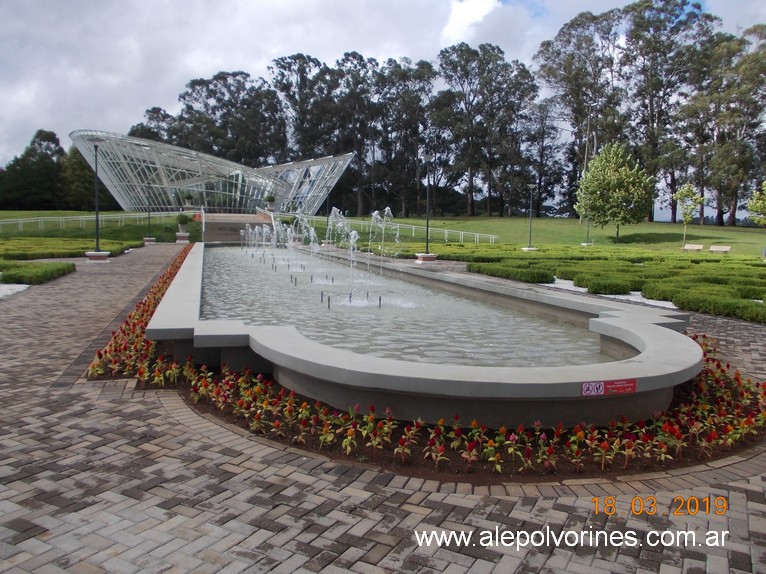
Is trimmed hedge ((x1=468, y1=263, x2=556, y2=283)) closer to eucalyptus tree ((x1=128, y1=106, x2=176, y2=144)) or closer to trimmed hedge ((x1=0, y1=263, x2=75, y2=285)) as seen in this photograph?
trimmed hedge ((x1=0, y1=263, x2=75, y2=285))

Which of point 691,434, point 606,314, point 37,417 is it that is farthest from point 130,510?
point 606,314

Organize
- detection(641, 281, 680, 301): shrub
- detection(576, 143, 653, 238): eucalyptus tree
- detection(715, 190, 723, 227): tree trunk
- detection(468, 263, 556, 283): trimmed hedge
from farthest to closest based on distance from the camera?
detection(715, 190, 723, 227): tree trunk, detection(576, 143, 653, 238): eucalyptus tree, detection(468, 263, 556, 283): trimmed hedge, detection(641, 281, 680, 301): shrub

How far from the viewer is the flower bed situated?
345 cm

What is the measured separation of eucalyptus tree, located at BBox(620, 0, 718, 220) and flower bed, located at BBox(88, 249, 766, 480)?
1873 inches

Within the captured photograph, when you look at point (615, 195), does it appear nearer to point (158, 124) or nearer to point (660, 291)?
point (660, 291)

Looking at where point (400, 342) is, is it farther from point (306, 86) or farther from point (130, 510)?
point (306, 86)

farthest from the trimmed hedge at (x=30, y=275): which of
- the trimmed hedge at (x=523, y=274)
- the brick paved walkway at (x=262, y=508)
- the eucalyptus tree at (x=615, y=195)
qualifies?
the eucalyptus tree at (x=615, y=195)

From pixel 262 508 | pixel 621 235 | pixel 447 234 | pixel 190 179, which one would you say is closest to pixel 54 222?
pixel 190 179

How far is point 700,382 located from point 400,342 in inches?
122

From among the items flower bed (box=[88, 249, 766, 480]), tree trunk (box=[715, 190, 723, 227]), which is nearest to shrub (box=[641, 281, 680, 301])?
flower bed (box=[88, 249, 766, 480])

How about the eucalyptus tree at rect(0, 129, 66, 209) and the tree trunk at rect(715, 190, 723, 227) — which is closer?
the tree trunk at rect(715, 190, 723, 227)

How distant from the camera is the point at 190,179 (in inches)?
1860

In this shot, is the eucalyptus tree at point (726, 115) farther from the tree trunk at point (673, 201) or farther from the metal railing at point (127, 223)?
the metal railing at point (127, 223)

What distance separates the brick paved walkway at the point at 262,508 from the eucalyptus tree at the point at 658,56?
4929 centimetres
